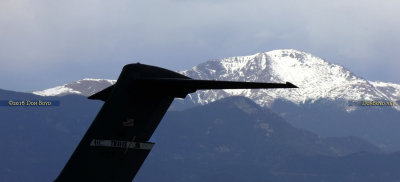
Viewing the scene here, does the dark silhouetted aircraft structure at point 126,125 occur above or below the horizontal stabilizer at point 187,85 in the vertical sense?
below

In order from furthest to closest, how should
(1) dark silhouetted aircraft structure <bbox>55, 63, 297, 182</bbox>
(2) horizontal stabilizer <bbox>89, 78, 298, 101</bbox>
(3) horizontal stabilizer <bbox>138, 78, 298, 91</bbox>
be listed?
1. (1) dark silhouetted aircraft structure <bbox>55, 63, 297, 182</bbox>
2. (2) horizontal stabilizer <bbox>89, 78, 298, 101</bbox>
3. (3) horizontal stabilizer <bbox>138, 78, 298, 91</bbox>

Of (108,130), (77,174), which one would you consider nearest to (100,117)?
(108,130)

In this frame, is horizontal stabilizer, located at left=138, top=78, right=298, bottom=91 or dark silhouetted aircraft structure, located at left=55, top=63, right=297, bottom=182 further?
dark silhouetted aircraft structure, located at left=55, top=63, right=297, bottom=182

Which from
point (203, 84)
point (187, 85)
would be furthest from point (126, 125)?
point (203, 84)

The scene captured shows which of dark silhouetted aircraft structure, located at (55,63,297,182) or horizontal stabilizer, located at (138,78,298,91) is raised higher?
horizontal stabilizer, located at (138,78,298,91)

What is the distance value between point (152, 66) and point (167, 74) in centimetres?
56

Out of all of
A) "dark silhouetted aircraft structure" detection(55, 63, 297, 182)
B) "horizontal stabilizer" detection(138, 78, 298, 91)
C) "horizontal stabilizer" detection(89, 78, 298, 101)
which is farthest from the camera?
"dark silhouetted aircraft structure" detection(55, 63, 297, 182)

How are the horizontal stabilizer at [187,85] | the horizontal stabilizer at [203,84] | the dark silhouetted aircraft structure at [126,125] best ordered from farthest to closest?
1. the dark silhouetted aircraft structure at [126,125]
2. the horizontal stabilizer at [187,85]
3. the horizontal stabilizer at [203,84]

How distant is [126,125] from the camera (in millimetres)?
21016

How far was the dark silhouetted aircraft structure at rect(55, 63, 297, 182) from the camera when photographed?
20422mm

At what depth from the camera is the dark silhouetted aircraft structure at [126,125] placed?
67.0 ft

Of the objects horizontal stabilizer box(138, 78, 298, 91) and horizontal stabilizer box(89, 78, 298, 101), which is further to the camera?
horizontal stabilizer box(89, 78, 298, 101)

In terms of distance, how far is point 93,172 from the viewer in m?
20.5

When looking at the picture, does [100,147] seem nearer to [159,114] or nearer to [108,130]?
[108,130]
